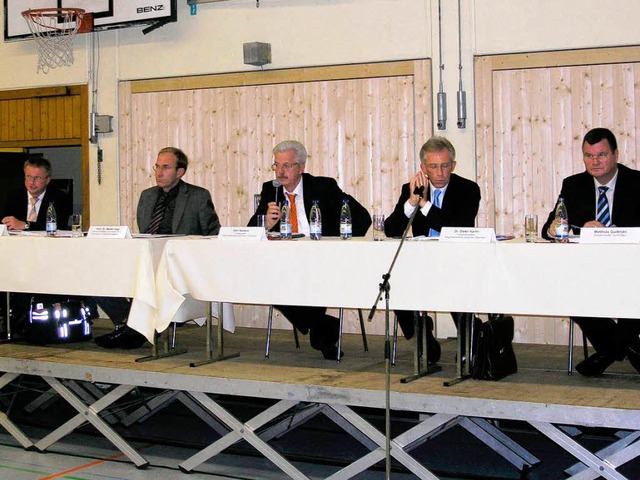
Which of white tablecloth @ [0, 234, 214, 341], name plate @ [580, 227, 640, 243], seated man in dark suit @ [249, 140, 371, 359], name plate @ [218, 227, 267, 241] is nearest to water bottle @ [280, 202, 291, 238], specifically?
name plate @ [218, 227, 267, 241]

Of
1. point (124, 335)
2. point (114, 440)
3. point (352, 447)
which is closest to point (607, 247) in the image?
point (352, 447)

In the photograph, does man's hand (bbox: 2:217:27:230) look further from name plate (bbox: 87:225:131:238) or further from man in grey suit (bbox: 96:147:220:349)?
name plate (bbox: 87:225:131:238)

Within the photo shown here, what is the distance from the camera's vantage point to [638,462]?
4.06 meters

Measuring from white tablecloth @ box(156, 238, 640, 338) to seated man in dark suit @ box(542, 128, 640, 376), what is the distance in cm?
34

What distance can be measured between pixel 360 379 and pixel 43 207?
3.06 m

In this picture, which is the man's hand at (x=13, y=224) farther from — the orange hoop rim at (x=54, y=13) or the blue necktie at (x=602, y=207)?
the blue necktie at (x=602, y=207)

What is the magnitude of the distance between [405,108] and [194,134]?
1.94 meters

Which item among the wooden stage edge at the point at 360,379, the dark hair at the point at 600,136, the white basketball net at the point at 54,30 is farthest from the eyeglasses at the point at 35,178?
the dark hair at the point at 600,136

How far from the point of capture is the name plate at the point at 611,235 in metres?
3.49

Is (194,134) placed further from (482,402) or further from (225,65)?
(482,402)

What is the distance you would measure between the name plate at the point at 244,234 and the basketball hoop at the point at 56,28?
373 centimetres

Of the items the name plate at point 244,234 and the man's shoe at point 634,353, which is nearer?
the man's shoe at point 634,353

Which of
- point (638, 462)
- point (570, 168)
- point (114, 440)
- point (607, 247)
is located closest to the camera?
point (607, 247)

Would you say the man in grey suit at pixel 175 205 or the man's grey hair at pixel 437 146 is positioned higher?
the man's grey hair at pixel 437 146
